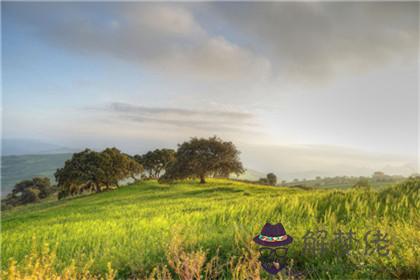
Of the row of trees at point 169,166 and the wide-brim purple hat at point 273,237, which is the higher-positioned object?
the wide-brim purple hat at point 273,237

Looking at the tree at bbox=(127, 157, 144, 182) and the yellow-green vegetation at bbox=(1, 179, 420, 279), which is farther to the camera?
the tree at bbox=(127, 157, 144, 182)

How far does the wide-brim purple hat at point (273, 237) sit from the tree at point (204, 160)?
38.7 m

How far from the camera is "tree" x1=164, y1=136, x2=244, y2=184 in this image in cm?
4244

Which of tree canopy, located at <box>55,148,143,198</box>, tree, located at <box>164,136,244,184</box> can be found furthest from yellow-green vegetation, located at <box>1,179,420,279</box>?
tree canopy, located at <box>55,148,143,198</box>

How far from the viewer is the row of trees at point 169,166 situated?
140 ft

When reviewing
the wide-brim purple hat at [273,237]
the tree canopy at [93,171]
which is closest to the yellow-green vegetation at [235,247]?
the wide-brim purple hat at [273,237]

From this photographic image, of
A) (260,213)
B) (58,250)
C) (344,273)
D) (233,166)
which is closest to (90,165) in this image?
(233,166)

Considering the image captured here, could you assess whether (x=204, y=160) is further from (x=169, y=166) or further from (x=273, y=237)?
(x=273, y=237)

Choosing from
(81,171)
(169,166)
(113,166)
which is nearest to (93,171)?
(81,171)

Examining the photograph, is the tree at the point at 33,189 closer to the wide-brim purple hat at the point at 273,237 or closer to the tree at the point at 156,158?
the tree at the point at 156,158

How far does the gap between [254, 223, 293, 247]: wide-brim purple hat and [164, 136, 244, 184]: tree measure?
38.7 meters

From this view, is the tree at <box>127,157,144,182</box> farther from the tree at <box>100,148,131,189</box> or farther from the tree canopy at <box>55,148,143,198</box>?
the tree at <box>100,148,131,189</box>

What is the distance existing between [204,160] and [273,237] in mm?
39191

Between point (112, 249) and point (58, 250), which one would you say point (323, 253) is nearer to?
point (112, 249)
